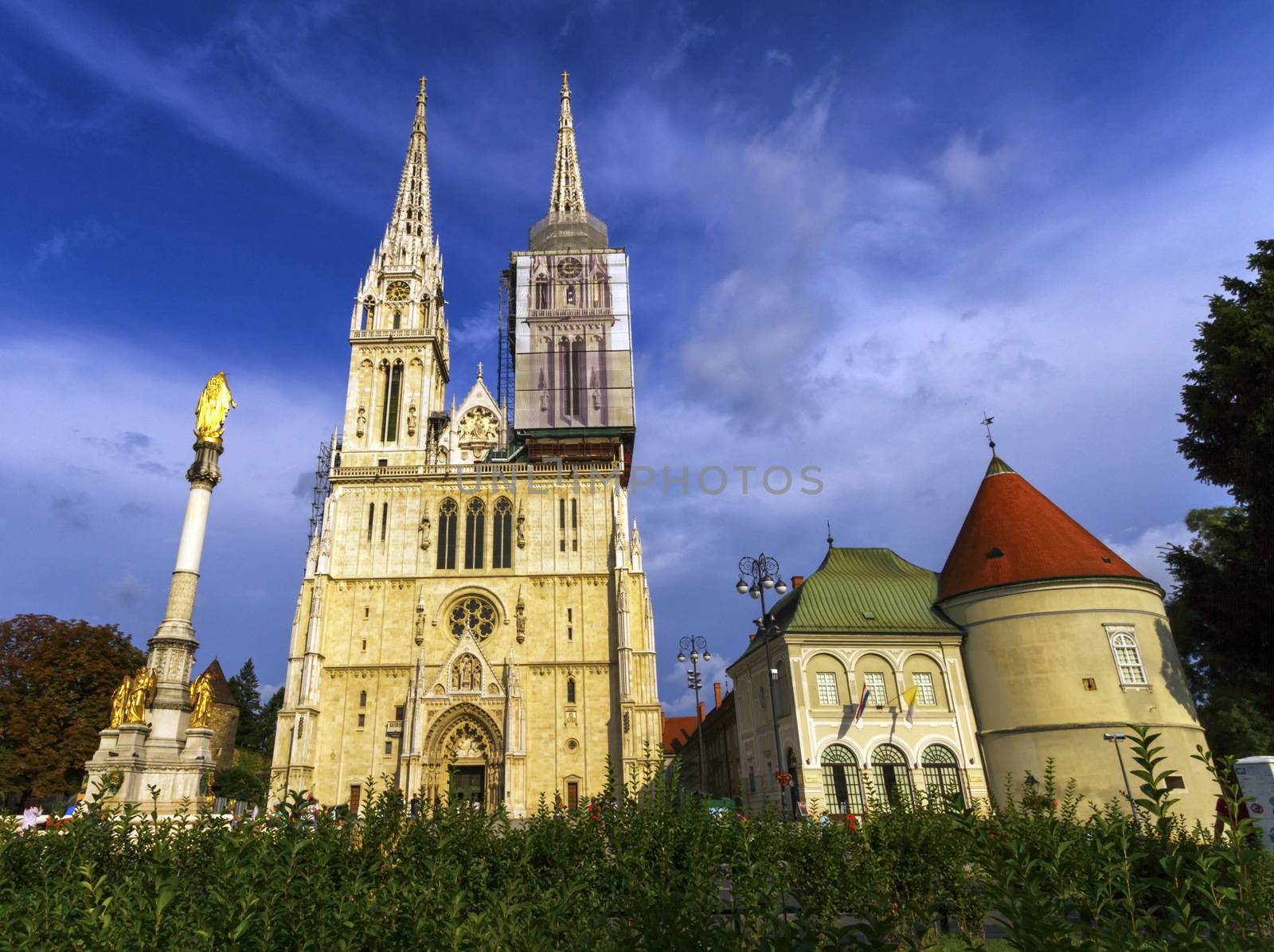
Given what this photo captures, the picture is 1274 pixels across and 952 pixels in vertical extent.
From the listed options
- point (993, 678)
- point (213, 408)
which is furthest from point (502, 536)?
point (993, 678)

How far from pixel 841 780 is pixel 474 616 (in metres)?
18.7

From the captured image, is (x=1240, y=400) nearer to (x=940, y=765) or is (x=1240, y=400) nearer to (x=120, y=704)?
(x=940, y=765)

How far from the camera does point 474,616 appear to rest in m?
37.8

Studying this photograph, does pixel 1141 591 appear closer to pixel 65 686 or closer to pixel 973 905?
pixel 973 905

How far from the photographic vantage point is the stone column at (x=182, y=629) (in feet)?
70.3

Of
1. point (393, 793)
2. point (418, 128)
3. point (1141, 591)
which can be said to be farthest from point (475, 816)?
point (418, 128)

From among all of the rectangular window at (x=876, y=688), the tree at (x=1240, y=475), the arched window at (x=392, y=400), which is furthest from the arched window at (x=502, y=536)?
the tree at (x=1240, y=475)

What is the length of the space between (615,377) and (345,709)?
21988mm

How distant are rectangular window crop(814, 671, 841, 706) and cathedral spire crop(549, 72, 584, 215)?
122 feet

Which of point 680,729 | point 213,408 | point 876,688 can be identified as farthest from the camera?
point 680,729

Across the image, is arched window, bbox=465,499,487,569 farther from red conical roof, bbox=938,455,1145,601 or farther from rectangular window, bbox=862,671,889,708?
red conical roof, bbox=938,455,1145,601

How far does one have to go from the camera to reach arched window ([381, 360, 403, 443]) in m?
42.6

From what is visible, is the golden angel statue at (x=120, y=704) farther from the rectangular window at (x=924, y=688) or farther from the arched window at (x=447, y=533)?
the rectangular window at (x=924, y=688)

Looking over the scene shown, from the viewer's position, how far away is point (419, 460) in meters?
41.7
